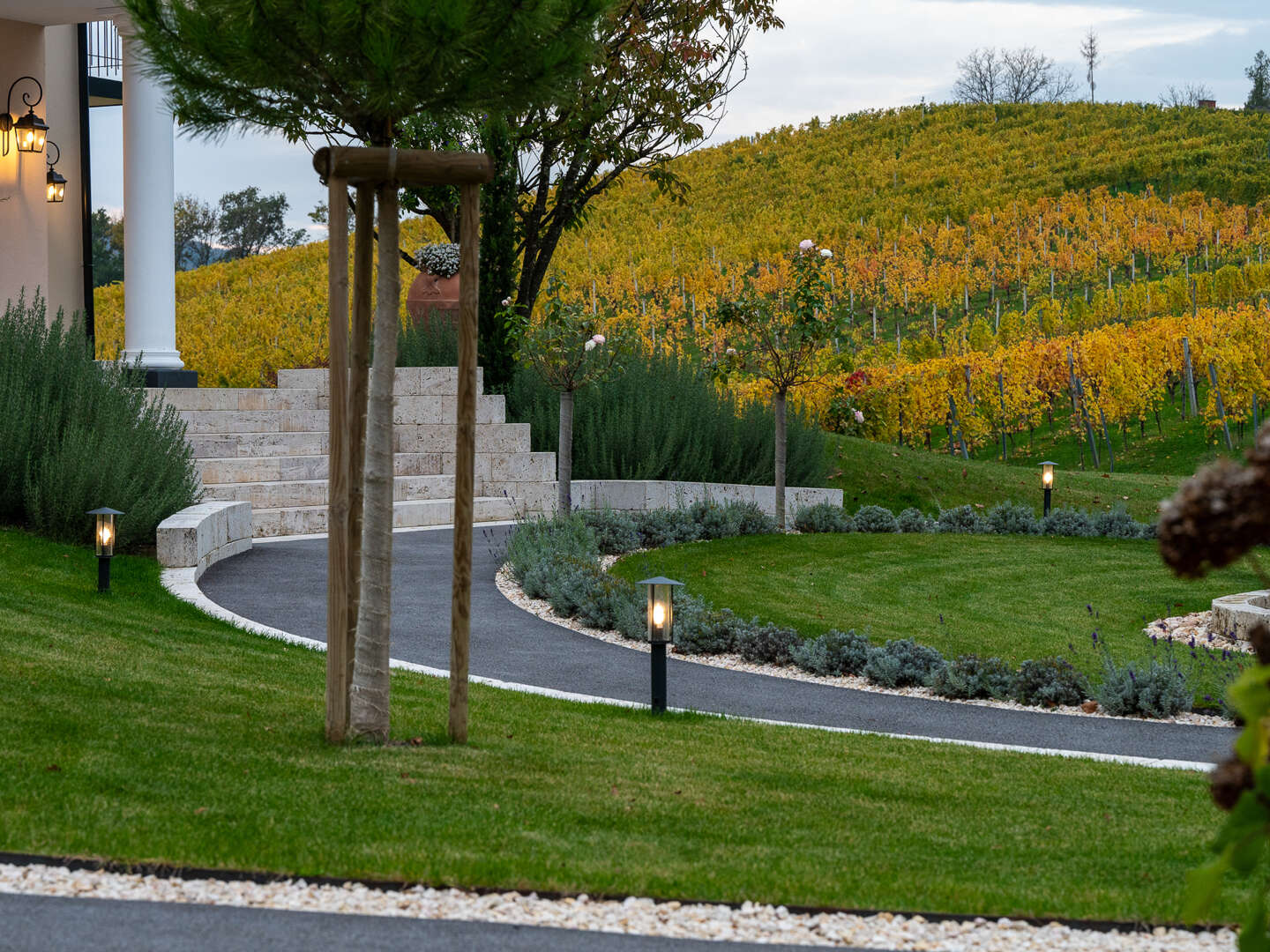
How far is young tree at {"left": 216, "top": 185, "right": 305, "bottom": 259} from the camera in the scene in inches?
2633

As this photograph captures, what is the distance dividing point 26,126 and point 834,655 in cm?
1230

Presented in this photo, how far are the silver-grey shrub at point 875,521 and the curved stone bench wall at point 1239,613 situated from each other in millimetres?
5744

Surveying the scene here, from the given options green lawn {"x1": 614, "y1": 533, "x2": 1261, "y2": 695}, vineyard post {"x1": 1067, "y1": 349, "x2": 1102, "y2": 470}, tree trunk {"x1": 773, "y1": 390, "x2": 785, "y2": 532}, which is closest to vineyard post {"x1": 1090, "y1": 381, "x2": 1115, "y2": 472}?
vineyard post {"x1": 1067, "y1": 349, "x2": 1102, "y2": 470}

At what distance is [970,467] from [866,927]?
17961 mm

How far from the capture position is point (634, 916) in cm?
353

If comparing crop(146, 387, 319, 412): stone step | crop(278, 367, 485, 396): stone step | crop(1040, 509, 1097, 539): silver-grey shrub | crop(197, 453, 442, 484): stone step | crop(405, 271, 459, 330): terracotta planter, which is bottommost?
crop(1040, 509, 1097, 539): silver-grey shrub

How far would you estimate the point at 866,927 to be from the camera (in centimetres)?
349

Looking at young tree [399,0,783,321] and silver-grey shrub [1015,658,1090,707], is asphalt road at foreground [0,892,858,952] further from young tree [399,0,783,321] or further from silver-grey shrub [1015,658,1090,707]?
young tree [399,0,783,321]

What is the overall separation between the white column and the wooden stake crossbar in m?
10.4

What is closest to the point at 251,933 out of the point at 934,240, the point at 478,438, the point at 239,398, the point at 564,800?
the point at 564,800

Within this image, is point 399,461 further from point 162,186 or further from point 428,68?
point 428,68

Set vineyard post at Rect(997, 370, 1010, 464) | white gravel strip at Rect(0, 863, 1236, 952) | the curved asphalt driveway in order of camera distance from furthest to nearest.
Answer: vineyard post at Rect(997, 370, 1010, 464), the curved asphalt driveway, white gravel strip at Rect(0, 863, 1236, 952)

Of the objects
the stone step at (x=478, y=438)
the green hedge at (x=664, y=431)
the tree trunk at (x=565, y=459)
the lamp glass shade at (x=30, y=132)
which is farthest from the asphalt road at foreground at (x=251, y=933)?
the lamp glass shade at (x=30, y=132)

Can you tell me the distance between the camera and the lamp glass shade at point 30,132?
49.8 feet
